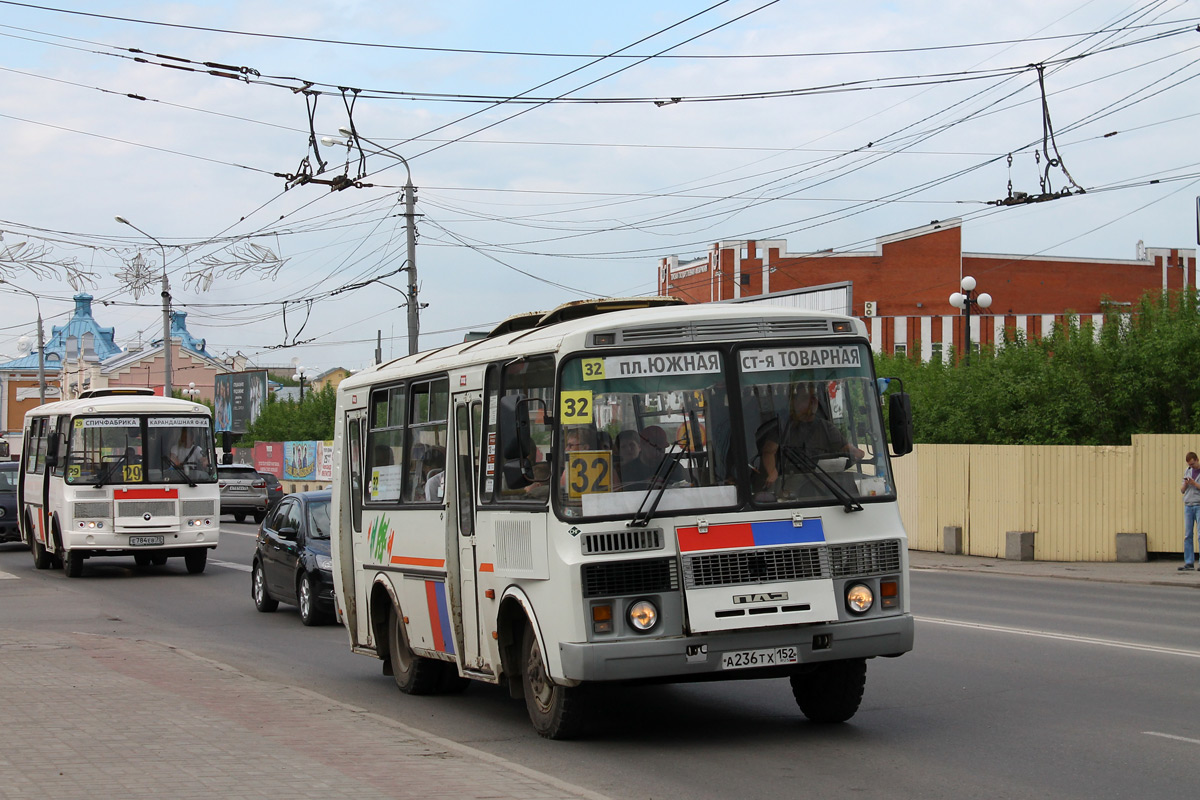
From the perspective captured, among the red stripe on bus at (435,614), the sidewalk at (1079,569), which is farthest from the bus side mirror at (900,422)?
the sidewalk at (1079,569)

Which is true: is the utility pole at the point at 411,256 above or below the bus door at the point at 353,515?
above

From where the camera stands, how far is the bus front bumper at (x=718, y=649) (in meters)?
8.01

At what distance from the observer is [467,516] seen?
9695 mm

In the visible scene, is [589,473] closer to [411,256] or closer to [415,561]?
[415,561]

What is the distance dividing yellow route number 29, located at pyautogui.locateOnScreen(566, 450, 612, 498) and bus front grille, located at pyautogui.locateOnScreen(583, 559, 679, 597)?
446 millimetres

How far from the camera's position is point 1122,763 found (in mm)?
7656

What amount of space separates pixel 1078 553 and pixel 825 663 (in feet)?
57.4

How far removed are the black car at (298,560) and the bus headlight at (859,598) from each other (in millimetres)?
8887

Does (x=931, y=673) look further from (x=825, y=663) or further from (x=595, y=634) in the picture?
(x=595, y=634)

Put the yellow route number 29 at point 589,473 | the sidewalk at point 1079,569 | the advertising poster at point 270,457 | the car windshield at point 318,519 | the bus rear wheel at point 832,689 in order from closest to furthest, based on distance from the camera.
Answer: the yellow route number 29 at point 589,473, the bus rear wheel at point 832,689, the car windshield at point 318,519, the sidewalk at point 1079,569, the advertising poster at point 270,457

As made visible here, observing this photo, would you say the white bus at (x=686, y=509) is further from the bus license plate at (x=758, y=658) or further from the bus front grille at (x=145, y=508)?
the bus front grille at (x=145, y=508)

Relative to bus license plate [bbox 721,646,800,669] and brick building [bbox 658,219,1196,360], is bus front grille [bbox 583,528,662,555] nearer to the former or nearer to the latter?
bus license plate [bbox 721,646,800,669]

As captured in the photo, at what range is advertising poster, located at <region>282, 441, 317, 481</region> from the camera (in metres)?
60.8

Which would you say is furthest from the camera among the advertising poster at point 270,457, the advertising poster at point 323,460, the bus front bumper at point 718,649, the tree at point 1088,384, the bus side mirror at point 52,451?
the advertising poster at point 270,457
